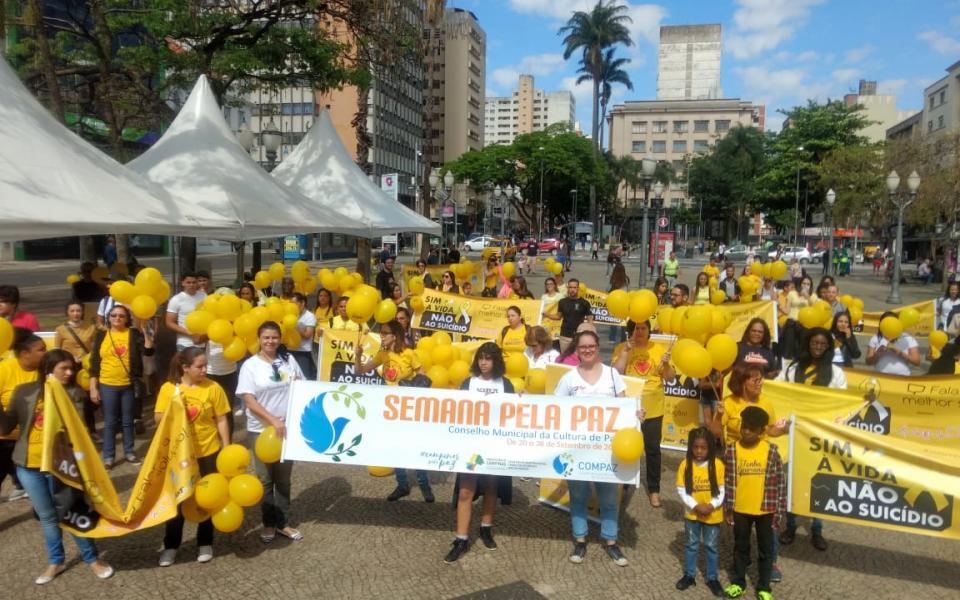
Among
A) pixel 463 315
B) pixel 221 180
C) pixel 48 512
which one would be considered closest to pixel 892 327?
pixel 463 315

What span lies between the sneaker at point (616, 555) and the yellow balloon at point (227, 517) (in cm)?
264

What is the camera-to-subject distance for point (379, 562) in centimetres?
492

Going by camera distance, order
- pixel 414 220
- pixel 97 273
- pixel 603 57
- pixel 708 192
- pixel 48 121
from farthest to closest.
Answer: pixel 708 192 → pixel 603 57 → pixel 414 220 → pixel 97 273 → pixel 48 121

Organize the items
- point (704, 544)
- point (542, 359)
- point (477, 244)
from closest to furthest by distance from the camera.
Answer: point (704, 544), point (542, 359), point (477, 244)

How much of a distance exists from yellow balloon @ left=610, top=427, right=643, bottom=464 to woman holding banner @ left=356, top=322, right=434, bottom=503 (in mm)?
2011

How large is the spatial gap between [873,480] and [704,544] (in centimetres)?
124

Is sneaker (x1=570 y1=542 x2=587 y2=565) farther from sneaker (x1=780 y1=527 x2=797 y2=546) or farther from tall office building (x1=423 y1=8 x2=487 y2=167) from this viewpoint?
tall office building (x1=423 y1=8 x2=487 y2=167)

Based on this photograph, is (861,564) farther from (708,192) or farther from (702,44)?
(702,44)

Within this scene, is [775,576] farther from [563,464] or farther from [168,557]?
[168,557]

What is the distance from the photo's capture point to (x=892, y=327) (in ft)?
23.2

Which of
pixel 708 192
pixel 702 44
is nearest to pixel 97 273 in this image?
pixel 708 192

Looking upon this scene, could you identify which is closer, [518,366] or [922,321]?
[518,366]

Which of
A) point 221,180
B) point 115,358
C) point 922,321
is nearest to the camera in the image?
point 115,358

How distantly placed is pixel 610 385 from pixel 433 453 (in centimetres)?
139
